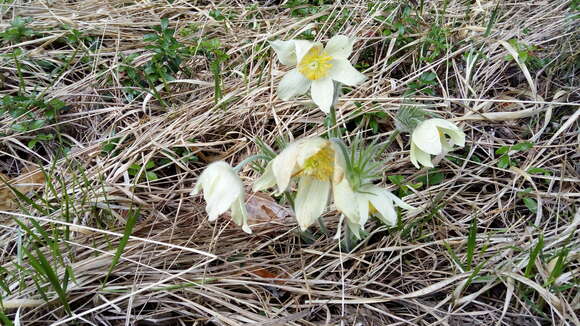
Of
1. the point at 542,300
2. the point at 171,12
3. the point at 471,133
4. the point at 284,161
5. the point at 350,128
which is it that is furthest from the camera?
the point at 171,12

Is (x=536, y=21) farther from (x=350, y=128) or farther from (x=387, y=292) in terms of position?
(x=387, y=292)

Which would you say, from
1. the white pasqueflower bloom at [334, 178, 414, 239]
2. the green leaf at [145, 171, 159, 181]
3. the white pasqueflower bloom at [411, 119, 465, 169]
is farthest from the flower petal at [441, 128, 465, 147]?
the green leaf at [145, 171, 159, 181]

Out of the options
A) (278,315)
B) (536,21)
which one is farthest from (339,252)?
(536,21)

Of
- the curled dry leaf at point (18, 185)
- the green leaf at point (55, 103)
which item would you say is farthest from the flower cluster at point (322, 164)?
the green leaf at point (55, 103)

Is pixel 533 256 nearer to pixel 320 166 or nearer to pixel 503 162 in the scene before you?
pixel 503 162

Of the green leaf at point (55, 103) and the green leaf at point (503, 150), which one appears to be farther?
the green leaf at point (55, 103)

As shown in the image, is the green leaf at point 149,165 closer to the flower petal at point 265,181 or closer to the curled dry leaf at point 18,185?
the curled dry leaf at point 18,185

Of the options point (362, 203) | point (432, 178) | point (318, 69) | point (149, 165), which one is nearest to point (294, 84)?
point (318, 69)
